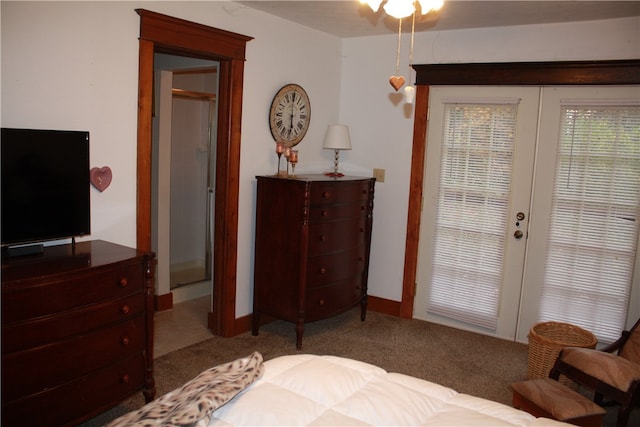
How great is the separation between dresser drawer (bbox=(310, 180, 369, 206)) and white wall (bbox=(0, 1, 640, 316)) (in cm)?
48

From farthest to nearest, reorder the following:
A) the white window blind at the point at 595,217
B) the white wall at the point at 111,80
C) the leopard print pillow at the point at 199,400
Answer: the white window blind at the point at 595,217 < the white wall at the point at 111,80 < the leopard print pillow at the point at 199,400

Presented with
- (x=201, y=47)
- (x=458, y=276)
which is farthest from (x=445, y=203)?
(x=201, y=47)

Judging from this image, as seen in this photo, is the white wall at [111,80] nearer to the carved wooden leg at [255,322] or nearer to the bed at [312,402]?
the carved wooden leg at [255,322]

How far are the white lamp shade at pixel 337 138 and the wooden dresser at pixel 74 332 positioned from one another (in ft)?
6.75

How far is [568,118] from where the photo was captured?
380 centimetres

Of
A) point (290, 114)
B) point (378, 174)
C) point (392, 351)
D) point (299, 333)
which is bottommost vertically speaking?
point (392, 351)

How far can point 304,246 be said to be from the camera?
3711 mm

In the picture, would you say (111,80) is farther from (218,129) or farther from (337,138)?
(337,138)

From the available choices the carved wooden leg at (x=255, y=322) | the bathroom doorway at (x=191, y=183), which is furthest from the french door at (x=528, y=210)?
the bathroom doorway at (x=191, y=183)

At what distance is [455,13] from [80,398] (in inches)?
128

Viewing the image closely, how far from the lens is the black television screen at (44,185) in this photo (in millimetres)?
2354

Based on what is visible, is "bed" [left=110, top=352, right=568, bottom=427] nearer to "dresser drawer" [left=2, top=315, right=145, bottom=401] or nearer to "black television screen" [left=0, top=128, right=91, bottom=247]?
"dresser drawer" [left=2, top=315, right=145, bottom=401]

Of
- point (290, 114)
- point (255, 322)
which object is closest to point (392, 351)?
point (255, 322)

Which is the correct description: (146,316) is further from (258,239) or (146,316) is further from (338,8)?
(338,8)
